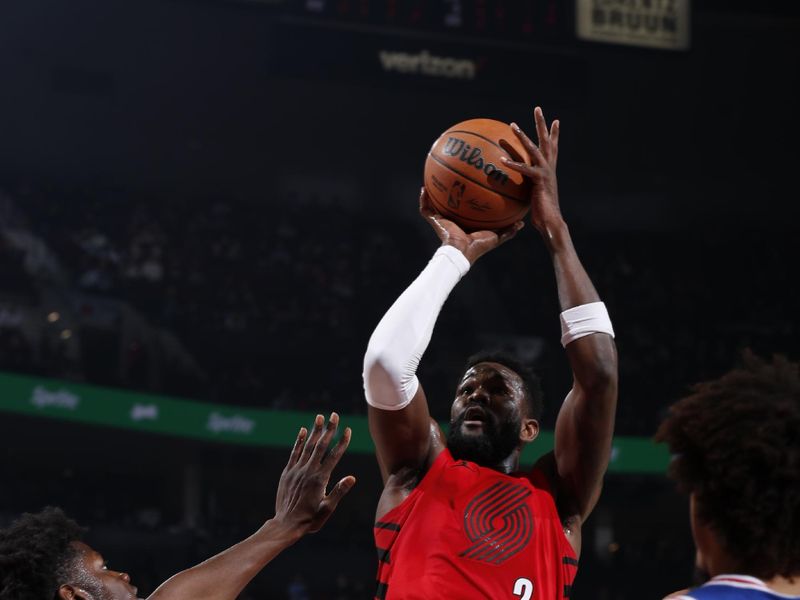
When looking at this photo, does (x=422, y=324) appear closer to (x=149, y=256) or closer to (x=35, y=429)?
(x=35, y=429)

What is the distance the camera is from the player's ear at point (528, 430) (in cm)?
323

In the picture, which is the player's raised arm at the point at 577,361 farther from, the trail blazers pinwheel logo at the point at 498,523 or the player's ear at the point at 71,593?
the player's ear at the point at 71,593

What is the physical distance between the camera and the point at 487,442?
124 inches

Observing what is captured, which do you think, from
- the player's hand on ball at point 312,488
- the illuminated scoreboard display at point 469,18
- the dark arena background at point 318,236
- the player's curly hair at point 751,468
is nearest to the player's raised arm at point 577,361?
the player's hand on ball at point 312,488

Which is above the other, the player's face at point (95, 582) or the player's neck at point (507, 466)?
the player's face at point (95, 582)

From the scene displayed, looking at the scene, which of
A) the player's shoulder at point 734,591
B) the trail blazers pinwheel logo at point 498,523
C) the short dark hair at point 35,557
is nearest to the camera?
the player's shoulder at point 734,591

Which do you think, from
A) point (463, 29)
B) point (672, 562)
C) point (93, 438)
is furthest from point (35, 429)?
point (672, 562)

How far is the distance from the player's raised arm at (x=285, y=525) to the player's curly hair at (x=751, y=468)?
1.10 metres

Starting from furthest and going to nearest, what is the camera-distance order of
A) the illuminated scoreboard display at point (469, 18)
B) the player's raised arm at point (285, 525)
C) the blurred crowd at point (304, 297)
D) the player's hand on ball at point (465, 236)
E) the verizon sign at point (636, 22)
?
the blurred crowd at point (304, 297), the verizon sign at point (636, 22), the illuminated scoreboard display at point (469, 18), the player's hand on ball at point (465, 236), the player's raised arm at point (285, 525)

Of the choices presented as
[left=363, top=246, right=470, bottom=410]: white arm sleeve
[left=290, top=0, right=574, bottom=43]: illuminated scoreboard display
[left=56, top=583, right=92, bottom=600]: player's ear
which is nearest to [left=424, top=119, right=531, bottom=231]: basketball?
[left=363, top=246, right=470, bottom=410]: white arm sleeve

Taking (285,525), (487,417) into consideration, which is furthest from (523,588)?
(285,525)

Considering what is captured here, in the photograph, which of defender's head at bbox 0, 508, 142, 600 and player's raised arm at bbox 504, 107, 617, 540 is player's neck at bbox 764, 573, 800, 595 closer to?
player's raised arm at bbox 504, 107, 617, 540

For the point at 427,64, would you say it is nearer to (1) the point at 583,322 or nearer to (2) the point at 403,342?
(1) the point at 583,322

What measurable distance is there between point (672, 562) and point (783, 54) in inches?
357
